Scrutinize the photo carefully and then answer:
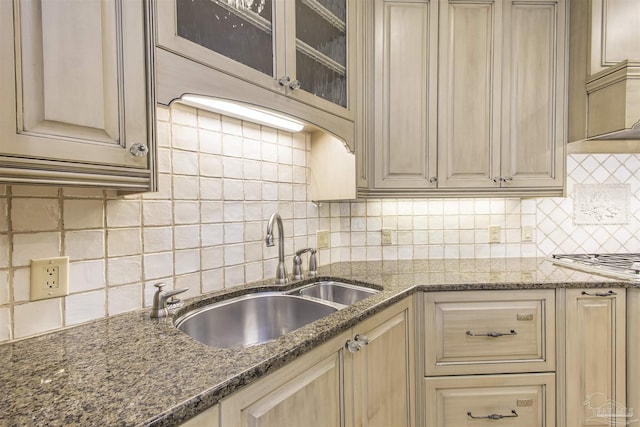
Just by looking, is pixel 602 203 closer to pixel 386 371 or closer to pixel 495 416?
pixel 495 416

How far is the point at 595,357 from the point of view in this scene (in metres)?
1.39

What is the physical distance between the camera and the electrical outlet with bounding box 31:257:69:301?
2.70 ft

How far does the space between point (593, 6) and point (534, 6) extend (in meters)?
0.26

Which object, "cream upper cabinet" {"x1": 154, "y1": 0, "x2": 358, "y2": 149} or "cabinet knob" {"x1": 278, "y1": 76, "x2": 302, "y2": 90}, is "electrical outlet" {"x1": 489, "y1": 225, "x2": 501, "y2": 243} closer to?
"cream upper cabinet" {"x1": 154, "y1": 0, "x2": 358, "y2": 149}

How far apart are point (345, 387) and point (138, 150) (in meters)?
0.84

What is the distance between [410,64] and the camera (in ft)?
5.57

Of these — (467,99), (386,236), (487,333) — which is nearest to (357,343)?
(487,333)

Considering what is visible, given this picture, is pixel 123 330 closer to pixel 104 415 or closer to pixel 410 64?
pixel 104 415

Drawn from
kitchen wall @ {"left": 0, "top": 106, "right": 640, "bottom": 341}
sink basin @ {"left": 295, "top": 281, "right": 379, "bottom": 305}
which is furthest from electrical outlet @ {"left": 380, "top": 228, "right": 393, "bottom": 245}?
sink basin @ {"left": 295, "top": 281, "right": 379, "bottom": 305}

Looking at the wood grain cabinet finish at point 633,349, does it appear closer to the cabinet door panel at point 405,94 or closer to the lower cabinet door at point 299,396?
the cabinet door panel at point 405,94

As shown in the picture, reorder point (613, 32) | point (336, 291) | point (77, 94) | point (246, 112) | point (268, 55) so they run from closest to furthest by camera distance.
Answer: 1. point (77, 94)
2. point (268, 55)
3. point (246, 112)
4. point (336, 291)
5. point (613, 32)

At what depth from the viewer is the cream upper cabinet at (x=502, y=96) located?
1699 mm

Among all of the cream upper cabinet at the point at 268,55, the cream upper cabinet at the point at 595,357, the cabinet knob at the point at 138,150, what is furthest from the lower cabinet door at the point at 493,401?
the cabinet knob at the point at 138,150

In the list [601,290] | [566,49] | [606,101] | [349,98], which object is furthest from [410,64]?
[601,290]
